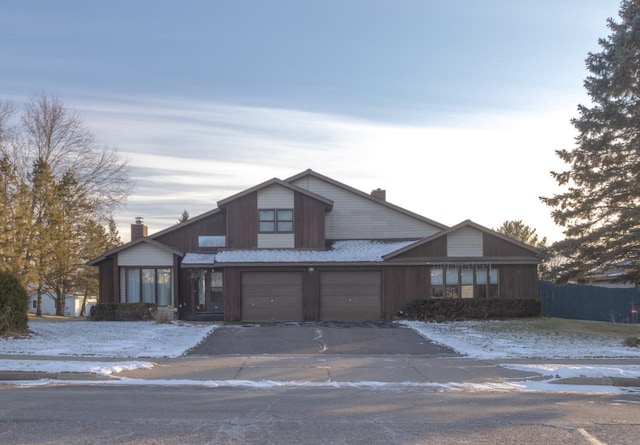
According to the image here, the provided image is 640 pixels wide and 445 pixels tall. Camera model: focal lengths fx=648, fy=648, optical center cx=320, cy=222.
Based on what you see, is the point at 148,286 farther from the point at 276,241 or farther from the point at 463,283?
the point at 463,283

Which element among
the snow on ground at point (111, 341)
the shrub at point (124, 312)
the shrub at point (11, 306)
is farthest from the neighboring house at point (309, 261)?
the shrub at point (11, 306)

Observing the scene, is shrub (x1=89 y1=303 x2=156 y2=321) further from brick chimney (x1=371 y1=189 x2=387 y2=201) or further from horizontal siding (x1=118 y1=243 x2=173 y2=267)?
brick chimney (x1=371 y1=189 x2=387 y2=201)

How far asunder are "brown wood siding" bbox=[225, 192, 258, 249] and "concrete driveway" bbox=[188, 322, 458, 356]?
222 inches

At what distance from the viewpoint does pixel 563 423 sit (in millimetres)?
8680

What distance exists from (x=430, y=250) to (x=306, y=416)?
19.8m

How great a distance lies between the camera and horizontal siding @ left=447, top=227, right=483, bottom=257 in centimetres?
2800

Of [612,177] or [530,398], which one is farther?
[612,177]

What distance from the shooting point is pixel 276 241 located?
29719 millimetres

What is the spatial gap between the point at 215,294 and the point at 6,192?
552 inches

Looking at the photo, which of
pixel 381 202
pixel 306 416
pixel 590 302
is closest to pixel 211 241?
pixel 381 202

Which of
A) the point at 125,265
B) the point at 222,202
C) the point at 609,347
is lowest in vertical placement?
the point at 609,347

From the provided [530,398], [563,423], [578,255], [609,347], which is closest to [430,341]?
[609,347]

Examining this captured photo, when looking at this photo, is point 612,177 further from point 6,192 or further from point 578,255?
point 6,192

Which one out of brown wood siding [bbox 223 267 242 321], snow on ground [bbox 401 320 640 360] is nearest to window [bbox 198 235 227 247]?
brown wood siding [bbox 223 267 242 321]
